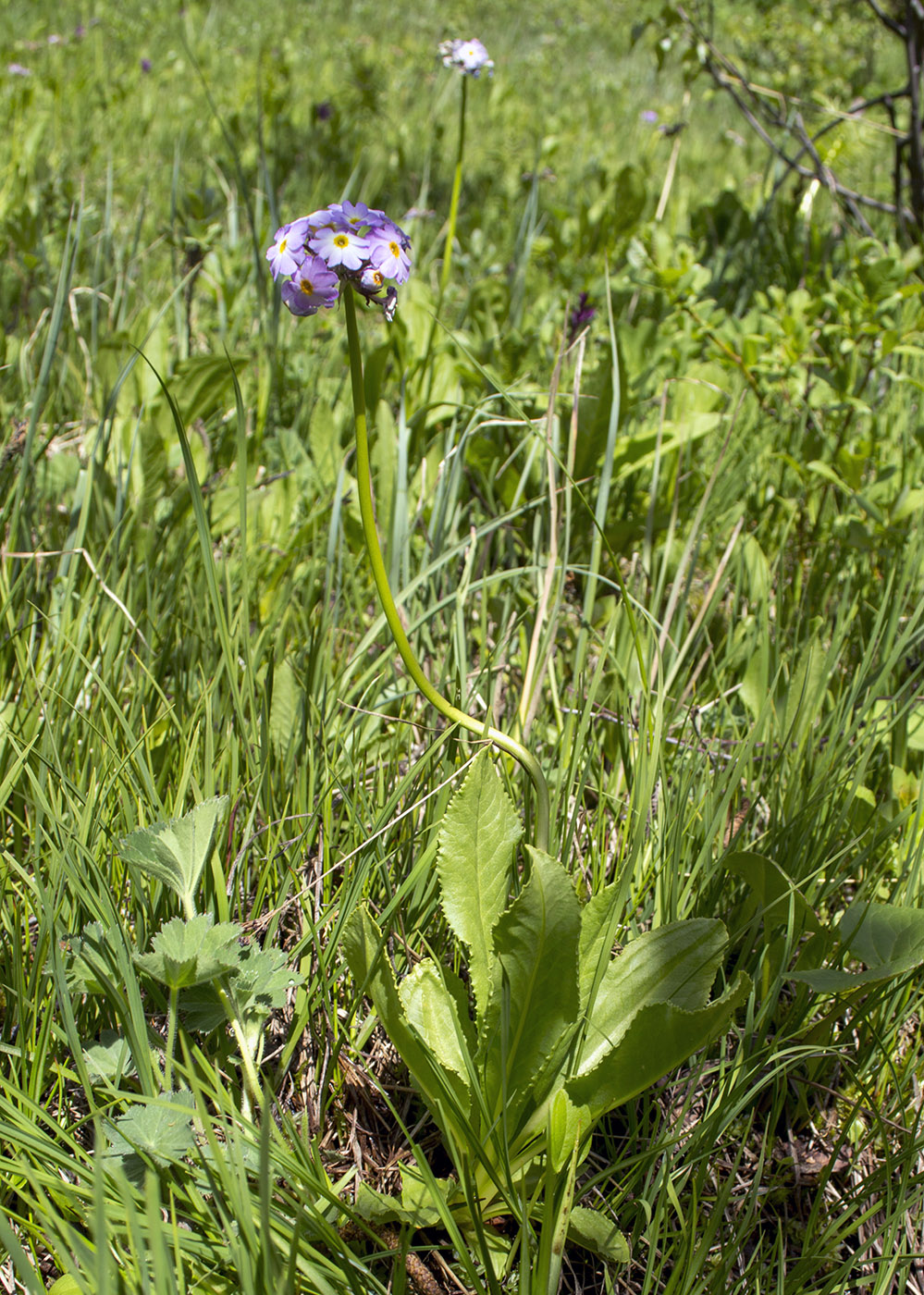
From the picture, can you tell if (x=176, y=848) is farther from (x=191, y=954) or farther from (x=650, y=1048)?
(x=650, y=1048)

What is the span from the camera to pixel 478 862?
39.4 inches

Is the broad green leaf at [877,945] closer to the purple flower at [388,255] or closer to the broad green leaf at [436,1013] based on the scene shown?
the broad green leaf at [436,1013]

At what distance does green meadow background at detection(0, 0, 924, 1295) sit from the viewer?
87 cm

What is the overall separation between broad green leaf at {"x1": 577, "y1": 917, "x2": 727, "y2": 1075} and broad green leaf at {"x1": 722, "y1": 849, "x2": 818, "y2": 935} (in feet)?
0.42

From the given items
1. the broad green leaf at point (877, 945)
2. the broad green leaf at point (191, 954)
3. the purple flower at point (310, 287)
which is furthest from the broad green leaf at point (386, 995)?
the purple flower at point (310, 287)

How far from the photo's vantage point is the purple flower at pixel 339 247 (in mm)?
812

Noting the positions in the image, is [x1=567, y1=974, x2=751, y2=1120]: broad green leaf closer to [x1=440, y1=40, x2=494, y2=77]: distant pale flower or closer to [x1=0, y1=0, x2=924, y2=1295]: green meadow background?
[x1=0, y1=0, x2=924, y2=1295]: green meadow background

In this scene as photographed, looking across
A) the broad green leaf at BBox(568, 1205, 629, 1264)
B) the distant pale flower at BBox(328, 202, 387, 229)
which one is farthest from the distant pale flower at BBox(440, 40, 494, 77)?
the broad green leaf at BBox(568, 1205, 629, 1264)

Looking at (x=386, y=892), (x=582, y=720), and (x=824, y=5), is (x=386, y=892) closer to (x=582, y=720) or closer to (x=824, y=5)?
(x=582, y=720)

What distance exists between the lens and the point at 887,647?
141 cm

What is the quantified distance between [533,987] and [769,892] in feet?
1.13

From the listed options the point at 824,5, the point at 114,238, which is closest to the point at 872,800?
the point at 114,238

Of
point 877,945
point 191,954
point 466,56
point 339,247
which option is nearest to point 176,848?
point 191,954

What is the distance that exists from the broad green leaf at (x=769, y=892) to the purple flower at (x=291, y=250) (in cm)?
80
